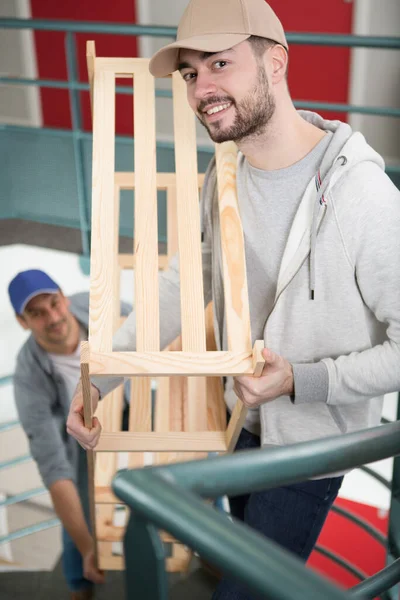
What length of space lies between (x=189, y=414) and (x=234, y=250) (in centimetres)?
67

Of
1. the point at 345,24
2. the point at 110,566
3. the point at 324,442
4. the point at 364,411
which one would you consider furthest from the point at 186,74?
the point at 345,24

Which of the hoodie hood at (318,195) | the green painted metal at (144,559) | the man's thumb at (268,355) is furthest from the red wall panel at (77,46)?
the green painted metal at (144,559)

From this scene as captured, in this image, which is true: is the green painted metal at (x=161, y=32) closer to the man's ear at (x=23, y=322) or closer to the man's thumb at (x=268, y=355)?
the man's ear at (x=23, y=322)

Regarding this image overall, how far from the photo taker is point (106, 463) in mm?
2582

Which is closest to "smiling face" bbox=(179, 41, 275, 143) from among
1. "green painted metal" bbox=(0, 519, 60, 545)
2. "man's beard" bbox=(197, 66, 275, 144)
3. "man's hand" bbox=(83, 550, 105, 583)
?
"man's beard" bbox=(197, 66, 275, 144)

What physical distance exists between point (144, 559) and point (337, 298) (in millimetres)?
934

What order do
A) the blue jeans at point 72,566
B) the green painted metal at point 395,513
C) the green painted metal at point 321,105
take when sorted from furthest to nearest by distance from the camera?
the blue jeans at point 72,566
the green painted metal at point 321,105
the green painted metal at point 395,513

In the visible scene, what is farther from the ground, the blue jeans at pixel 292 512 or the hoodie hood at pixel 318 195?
the hoodie hood at pixel 318 195

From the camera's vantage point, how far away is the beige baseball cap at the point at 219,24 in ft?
4.45

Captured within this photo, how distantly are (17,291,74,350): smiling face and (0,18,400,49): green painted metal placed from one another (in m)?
1.24

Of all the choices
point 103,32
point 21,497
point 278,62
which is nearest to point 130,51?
point 103,32

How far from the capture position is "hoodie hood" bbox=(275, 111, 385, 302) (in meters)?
1.40

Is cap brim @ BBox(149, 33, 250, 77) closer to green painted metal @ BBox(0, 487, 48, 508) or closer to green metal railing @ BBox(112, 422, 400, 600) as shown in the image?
green metal railing @ BBox(112, 422, 400, 600)

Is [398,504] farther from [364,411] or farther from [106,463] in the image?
[106,463]
